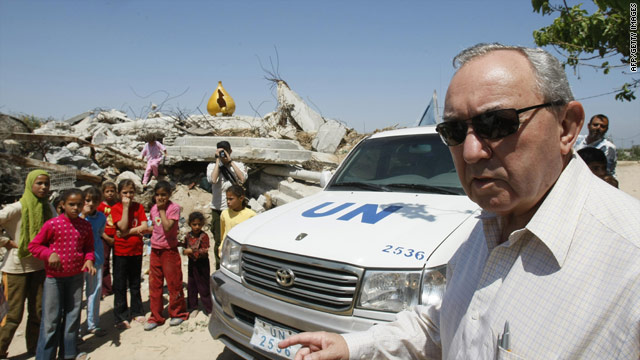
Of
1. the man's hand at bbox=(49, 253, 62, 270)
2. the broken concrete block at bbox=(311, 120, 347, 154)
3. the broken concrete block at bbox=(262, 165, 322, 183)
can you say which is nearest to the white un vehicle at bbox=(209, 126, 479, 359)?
the man's hand at bbox=(49, 253, 62, 270)

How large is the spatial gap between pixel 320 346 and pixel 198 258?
3265 millimetres

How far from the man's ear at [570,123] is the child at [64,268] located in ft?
12.9

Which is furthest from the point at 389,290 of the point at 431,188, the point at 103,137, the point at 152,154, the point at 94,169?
the point at 103,137

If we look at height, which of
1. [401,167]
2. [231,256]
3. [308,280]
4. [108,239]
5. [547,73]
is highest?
[547,73]

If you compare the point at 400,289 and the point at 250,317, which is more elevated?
the point at 400,289

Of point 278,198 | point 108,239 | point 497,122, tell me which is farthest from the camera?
point 278,198

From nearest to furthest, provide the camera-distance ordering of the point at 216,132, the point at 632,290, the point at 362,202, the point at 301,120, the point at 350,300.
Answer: the point at 632,290, the point at 350,300, the point at 362,202, the point at 216,132, the point at 301,120

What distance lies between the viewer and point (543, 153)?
3.13ft

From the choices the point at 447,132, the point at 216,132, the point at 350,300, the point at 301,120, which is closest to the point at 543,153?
the point at 447,132

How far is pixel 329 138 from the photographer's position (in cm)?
982

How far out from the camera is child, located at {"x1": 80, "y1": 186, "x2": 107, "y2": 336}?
3.97 meters

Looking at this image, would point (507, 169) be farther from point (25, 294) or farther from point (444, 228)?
point (25, 294)

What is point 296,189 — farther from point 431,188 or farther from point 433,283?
point 433,283

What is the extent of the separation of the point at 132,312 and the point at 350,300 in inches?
139
